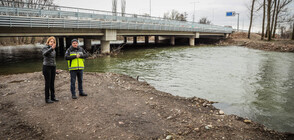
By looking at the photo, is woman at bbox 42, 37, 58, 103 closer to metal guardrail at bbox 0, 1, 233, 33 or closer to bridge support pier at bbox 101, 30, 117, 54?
metal guardrail at bbox 0, 1, 233, 33

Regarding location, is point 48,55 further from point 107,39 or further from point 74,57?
point 107,39

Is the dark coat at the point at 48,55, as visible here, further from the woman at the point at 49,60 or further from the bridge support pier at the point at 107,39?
the bridge support pier at the point at 107,39

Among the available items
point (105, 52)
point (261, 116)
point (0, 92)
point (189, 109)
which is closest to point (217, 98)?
point (261, 116)

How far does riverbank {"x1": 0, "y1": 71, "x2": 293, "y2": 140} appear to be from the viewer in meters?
4.37

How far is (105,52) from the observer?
23234 millimetres

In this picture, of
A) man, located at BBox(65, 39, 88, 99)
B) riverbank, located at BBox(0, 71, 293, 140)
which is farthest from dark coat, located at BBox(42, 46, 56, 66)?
riverbank, located at BBox(0, 71, 293, 140)

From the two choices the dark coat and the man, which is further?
the man

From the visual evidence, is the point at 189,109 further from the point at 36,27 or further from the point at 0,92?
the point at 36,27

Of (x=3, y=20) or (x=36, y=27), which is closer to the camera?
(x=3, y=20)

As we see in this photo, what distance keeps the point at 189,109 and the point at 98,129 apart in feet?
9.58

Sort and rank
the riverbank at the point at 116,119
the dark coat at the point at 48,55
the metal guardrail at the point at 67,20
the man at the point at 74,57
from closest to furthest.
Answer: the riverbank at the point at 116,119
the dark coat at the point at 48,55
the man at the point at 74,57
the metal guardrail at the point at 67,20

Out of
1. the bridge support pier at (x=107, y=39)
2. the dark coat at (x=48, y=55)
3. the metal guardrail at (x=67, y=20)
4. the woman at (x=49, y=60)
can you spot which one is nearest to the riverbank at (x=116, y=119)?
the woman at (x=49, y=60)

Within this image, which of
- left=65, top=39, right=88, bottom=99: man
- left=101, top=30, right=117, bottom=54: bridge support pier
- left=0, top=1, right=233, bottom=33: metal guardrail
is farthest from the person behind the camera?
left=101, top=30, right=117, bottom=54: bridge support pier

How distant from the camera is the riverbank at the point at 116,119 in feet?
14.3
